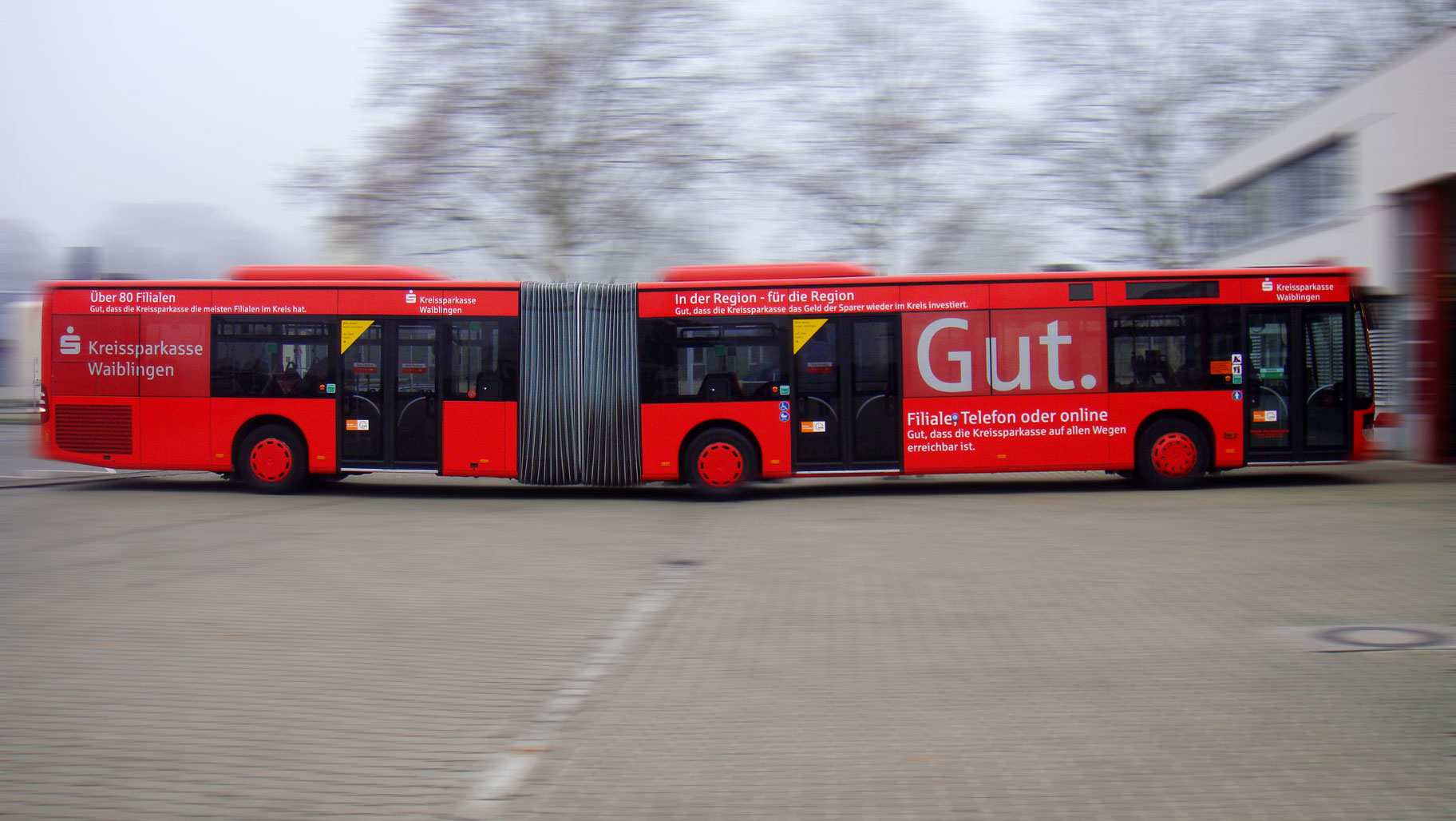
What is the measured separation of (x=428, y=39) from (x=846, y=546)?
22.0m

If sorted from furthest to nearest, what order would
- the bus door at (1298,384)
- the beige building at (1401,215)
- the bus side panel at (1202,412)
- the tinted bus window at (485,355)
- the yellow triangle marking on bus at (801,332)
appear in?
the beige building at (1401,215) → the tinted bus window at (485,355) → the yellow triangle marking on bus at (801,332) → the bus side panel at (1202,412) → the bus door at (1298,384)

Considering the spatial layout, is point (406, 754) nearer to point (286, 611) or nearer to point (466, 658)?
point (466, 658)

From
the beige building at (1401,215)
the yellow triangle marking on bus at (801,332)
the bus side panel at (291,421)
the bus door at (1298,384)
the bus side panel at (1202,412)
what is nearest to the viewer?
the bus door at (1298,384)

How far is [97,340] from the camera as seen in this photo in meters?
14.5

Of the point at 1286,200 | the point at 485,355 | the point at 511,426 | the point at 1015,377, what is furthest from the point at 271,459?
the point at 1286,200

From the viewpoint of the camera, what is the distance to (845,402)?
46.1 feet

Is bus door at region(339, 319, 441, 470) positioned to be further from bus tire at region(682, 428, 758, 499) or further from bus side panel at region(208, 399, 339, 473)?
bus tire at region(682, 428, 758, 499)

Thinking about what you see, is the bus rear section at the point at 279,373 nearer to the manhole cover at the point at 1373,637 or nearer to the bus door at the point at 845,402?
the bus door at the point at 845,402

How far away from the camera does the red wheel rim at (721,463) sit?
14031mm

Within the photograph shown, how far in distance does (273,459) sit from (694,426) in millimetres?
5935

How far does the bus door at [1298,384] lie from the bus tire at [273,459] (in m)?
13.1

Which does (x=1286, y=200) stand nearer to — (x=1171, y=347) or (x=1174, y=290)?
(x=1174, y=290)

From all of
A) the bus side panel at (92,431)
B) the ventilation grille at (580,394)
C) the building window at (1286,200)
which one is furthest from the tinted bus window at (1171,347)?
the bus side panel at (92,431)

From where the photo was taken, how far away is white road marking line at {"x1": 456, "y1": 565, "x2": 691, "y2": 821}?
3771 mm
